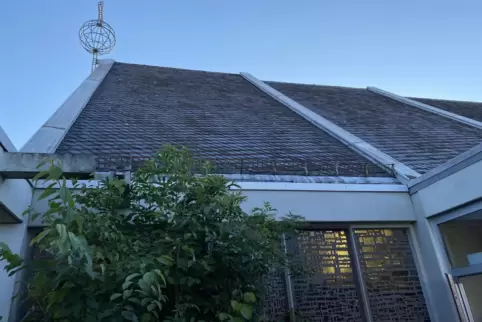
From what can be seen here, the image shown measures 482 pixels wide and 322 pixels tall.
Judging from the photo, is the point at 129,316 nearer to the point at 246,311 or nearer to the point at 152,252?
the point at 152,252

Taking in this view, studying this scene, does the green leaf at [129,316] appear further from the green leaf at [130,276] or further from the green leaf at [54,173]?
the green leaf at [54,173]

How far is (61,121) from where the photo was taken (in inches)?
181

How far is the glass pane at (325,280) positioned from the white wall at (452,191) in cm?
98

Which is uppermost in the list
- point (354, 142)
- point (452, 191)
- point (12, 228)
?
point (354, 142)

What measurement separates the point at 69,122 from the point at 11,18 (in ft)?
7.86

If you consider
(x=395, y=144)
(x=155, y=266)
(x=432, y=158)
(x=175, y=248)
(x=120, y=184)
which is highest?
(x=395, y=144)

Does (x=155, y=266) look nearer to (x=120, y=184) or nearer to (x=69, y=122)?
(x=120, y=184)

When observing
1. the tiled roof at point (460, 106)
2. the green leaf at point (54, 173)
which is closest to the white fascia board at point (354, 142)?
the green leaf at point (54, 173)

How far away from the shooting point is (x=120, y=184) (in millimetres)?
2191

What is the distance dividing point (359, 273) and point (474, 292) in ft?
4.23

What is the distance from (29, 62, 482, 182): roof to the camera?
4324 mm

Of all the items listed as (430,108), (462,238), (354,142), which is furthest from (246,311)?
(430,108)

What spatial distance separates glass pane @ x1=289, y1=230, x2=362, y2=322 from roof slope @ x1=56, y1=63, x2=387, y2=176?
86cm

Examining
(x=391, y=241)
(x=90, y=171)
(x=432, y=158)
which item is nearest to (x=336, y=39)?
(x=432, y=158)
